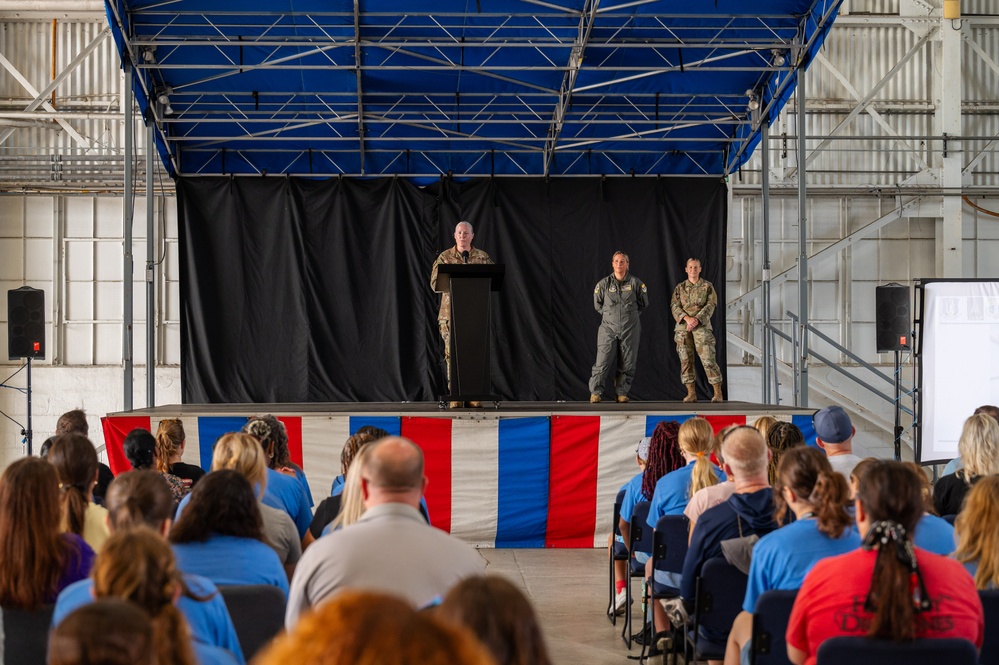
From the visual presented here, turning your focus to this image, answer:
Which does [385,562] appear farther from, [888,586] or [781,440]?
[781,440]

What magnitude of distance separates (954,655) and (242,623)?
5.98ft

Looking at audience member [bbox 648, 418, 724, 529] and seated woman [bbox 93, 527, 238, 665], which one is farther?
audience member [bbox 648, 418, 724, 529]

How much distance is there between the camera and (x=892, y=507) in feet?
8.63

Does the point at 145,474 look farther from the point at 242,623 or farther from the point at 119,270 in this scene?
the point at 119,270

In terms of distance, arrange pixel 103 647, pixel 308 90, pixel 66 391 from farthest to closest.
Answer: pixel 66 391, pixel 308 90, pixel 103 647

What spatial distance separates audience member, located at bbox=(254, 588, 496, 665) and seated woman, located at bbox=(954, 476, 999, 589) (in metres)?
2.65

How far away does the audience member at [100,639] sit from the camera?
1370 millimetres

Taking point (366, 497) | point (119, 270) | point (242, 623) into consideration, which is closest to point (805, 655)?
point (366, 497)

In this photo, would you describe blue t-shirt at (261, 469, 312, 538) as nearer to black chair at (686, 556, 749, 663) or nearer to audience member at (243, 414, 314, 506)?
audience member at (243, 414, 314, 506)

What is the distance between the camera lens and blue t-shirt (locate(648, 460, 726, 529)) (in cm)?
485

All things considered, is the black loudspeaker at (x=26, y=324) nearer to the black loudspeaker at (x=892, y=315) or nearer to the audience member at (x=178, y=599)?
the black loudspeaker at (x=892, y=315)

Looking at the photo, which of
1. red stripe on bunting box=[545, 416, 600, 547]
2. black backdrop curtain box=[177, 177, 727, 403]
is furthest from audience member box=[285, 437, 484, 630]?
black backdrop curtain box=[177, 177, 727, 403]

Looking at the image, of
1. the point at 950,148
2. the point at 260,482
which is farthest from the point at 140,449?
the point at 950,148

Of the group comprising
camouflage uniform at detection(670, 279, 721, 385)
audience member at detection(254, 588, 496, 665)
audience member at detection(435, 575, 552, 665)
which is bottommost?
audience member at detection(435, 575, 552, 665)
